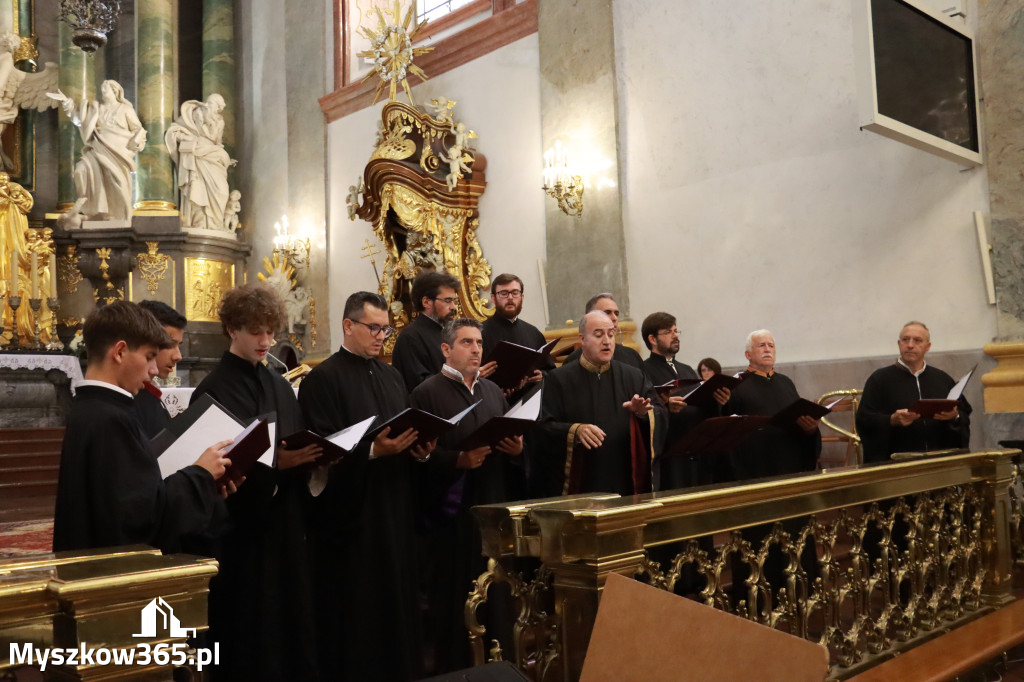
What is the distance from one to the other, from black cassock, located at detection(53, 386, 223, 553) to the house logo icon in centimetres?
75

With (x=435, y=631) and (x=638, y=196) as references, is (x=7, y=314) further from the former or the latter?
(x=435, y=631)

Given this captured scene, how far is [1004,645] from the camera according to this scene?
12.3 feet

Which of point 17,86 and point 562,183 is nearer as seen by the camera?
point 562,183

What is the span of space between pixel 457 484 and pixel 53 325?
35.2ft

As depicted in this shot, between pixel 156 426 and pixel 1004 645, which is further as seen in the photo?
pixel 1004 645

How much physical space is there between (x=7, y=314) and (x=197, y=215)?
2900 millimetres

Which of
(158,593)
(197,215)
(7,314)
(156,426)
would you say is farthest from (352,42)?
(158,593)

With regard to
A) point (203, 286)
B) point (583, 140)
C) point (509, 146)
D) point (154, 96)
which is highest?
point (154, 96)

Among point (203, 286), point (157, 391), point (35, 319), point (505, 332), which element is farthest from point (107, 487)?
point (203, 286)

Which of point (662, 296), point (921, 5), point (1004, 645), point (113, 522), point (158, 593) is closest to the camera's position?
point (158, 593)

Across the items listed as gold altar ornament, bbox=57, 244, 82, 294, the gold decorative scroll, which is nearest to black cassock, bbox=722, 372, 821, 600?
the gold decorative scroll

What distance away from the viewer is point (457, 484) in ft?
13.2

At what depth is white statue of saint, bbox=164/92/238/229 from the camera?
13.6m

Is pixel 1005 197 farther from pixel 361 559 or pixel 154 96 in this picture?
pixel 154 96
